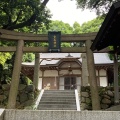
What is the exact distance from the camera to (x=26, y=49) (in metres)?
9.73

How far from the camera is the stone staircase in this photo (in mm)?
10156

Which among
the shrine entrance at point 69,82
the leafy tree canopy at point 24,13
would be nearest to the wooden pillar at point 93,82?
the leafy tree canopy at point 24,13

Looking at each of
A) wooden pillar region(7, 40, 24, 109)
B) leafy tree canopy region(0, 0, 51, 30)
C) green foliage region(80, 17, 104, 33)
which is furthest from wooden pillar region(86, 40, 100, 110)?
green foliage region(80, 17, 104, 33)

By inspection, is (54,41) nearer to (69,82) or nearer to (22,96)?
(22,96)

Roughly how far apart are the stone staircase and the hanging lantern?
120 inches

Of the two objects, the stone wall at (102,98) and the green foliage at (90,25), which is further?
the green foliage at (90,25)

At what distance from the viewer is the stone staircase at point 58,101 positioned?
1016 cm

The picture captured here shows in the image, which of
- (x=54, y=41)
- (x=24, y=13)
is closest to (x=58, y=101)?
(x=54, y=41)

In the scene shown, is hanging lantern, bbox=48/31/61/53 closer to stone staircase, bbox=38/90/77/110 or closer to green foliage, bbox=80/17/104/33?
stone staircase, bbox=38/90/77/110

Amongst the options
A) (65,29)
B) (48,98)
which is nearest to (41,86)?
(48,98)

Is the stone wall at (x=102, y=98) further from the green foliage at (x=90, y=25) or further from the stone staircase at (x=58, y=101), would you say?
the green foliage at (x=90, y=25)

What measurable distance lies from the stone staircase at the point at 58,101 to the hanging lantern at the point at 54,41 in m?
3.05

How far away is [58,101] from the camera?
1094cm

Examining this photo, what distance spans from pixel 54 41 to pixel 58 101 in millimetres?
3519
